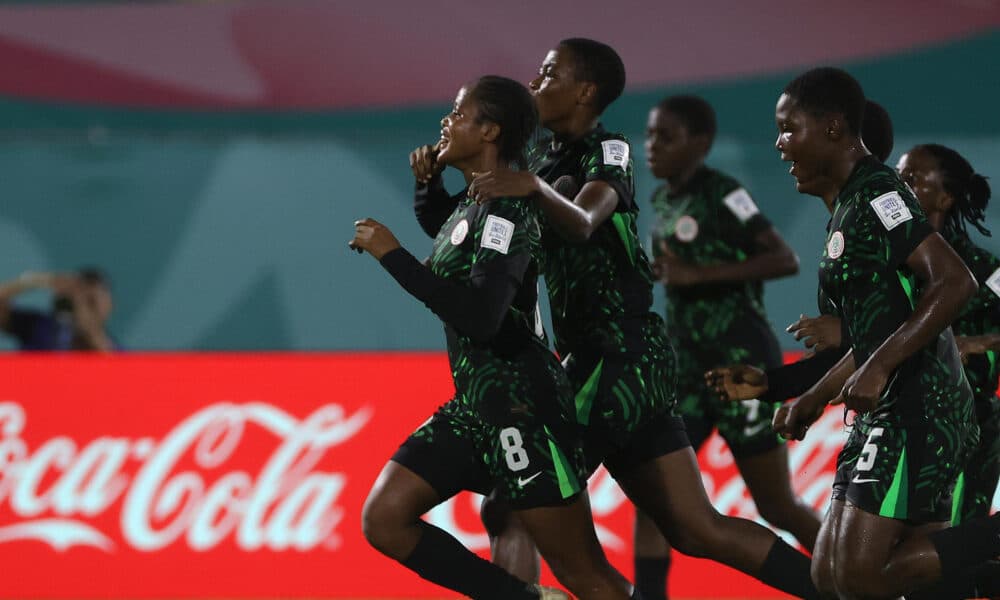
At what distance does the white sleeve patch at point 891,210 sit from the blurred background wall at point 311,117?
5.73 metres

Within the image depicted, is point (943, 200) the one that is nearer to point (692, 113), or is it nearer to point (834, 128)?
point (834, 128)

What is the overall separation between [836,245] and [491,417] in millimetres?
1087

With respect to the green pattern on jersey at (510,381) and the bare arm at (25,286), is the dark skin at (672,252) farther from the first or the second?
the bare arm at (25,286)

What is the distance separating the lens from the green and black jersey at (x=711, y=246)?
5.93 meters

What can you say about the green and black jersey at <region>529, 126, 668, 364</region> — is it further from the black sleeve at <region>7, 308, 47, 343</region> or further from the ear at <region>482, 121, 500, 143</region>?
the black sleeve at <region>7, 308, 47, 343</region>

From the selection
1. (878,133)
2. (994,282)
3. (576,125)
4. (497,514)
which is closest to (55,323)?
(497,514)

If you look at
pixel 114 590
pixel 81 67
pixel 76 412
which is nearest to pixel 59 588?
pixel 114 590

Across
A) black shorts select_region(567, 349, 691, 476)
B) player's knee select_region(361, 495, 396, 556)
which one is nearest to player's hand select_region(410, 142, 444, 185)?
black shorts select_region(567, 349, 691, 476)

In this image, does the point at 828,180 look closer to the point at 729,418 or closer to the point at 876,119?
the point at 876,119

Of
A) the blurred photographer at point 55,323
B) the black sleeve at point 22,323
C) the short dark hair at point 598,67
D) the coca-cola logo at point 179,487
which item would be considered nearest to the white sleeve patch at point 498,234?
the short dark hair at point 598,67

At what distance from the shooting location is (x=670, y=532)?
4434mm

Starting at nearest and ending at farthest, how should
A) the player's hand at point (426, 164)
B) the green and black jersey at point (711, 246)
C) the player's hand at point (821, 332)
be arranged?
the player's hand at point (821, 332), the player's hand at point (426, 164), the green and black jersey at point (711, 246)

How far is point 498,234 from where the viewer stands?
383 centimetres

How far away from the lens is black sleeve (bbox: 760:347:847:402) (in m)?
4.16
